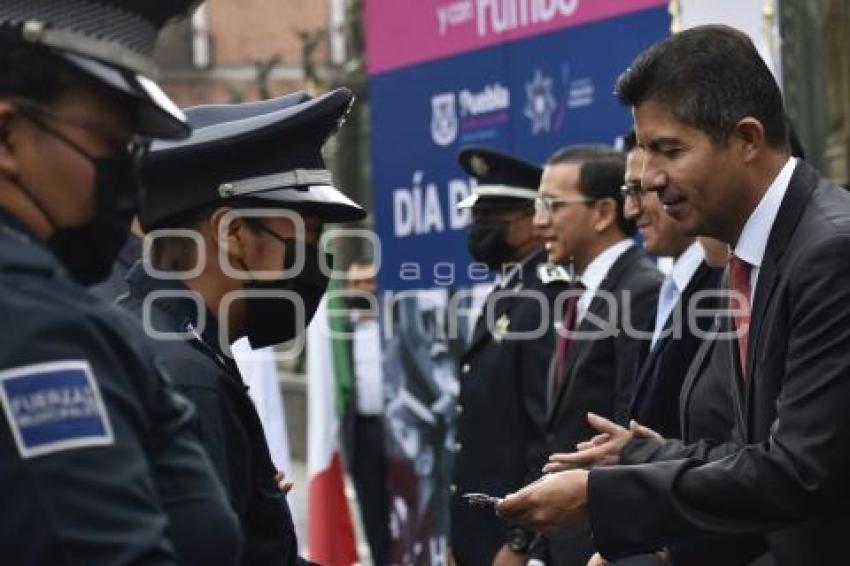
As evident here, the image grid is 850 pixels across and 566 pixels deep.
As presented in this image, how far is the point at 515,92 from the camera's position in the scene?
809 centimetres

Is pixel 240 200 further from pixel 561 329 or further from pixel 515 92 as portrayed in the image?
pixel 515 92

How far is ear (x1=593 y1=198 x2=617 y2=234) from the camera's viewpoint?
648 cm

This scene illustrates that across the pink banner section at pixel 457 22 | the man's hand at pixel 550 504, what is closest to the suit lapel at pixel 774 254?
the man's hand at pixel 550 504

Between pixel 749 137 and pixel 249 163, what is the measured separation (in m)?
1.00

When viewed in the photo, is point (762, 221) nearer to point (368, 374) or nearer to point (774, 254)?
point (774, 254)

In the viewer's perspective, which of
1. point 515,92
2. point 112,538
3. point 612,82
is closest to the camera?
point 112,538

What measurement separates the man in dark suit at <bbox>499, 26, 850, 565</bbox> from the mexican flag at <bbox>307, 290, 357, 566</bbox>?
580 centimetres

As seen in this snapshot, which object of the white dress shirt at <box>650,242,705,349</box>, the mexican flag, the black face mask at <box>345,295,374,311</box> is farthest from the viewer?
the black face mask at <box>345,295,374,311</box>

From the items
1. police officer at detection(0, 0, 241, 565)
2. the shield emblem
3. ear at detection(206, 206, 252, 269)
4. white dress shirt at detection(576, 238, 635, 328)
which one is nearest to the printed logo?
the shield emblem

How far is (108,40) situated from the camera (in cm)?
242

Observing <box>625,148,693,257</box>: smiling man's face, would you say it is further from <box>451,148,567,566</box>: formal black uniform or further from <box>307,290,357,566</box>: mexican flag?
<box>307,290,357,566</box>: mexican flag

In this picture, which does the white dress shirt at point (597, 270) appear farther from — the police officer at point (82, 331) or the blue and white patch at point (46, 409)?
the blue and white patch at point (46, 409)

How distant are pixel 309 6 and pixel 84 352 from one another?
149ft

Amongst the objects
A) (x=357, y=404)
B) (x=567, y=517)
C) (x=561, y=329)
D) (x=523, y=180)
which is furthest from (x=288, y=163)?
(x=357, y=404)
